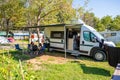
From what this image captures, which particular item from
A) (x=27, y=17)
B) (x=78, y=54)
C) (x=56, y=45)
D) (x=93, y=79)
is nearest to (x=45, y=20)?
(x=27, y=17)

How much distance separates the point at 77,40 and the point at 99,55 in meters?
2.63

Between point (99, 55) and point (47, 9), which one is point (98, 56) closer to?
point (99, 55)

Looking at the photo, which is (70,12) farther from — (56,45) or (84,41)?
(84,41)

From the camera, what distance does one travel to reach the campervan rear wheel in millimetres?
13812

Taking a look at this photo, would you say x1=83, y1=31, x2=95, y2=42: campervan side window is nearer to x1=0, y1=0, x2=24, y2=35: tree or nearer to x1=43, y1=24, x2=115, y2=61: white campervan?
x1=43, y1=24, x2=115, y2=61: white campervan

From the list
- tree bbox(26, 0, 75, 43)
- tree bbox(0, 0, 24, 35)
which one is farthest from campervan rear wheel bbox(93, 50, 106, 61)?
tree bbox(0, 0, 24, 35)

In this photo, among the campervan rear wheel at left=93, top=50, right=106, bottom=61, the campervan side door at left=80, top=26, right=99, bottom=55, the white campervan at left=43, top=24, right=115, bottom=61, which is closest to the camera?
the campervan rear wheel at left=93, top=50, right=106, bottom=61

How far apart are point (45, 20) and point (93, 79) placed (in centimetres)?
1591

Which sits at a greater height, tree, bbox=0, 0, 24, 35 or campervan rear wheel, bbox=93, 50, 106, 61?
tree, bbox=0, 0, 24, 35

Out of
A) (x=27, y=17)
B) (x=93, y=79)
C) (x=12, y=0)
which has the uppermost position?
(x=12, y=0)

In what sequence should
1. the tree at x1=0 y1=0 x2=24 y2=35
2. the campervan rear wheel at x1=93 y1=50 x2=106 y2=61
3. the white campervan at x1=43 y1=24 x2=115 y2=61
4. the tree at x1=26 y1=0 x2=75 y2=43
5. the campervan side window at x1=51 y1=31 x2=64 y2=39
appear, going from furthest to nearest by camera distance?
the tree at x1=0 y1=0 x2=24 y2=35 → the tree at x1=26 y1=0 x2=75 y2=43 → the campervan side window at x1=51 y1=31 x2=64 y2=39 → the white campervan at x1=43 y1=24 x2=115 y2=61 → the campervan rear wheel at x1=93 y1=50 x2=106 y2=61

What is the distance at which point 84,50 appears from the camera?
14.6 meters

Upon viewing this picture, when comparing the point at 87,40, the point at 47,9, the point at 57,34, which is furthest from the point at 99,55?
the point at 47,9

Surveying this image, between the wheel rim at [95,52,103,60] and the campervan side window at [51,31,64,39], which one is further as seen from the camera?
the campervan side window at [51,31,64,39]
